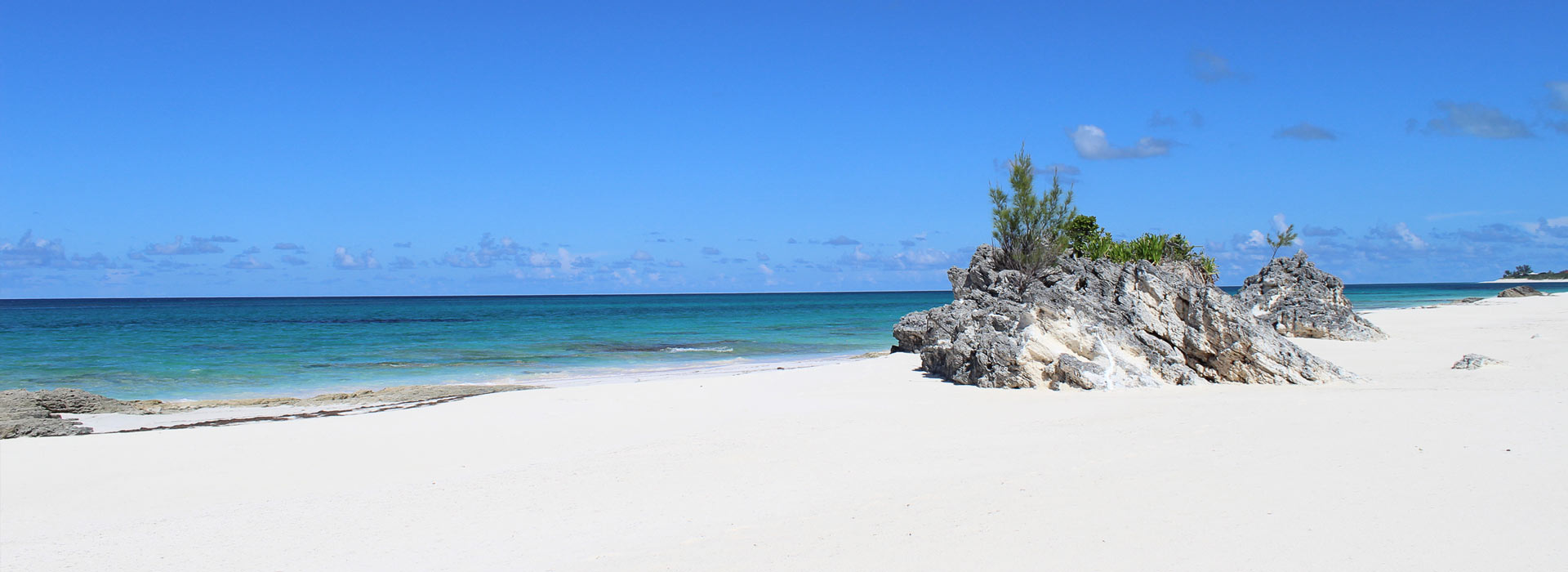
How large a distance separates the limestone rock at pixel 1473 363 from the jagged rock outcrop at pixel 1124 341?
88.6 inches

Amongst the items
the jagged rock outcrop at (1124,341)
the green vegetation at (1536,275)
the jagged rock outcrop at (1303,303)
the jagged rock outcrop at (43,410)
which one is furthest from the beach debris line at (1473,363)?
the green vegetation at (1536,275)

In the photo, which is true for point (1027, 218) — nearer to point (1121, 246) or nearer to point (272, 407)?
point (1121, 246)

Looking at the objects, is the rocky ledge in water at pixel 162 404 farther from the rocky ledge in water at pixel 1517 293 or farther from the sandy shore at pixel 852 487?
the rocky ledge in water at pixel 1517 293

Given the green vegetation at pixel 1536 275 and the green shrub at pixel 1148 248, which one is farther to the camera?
the green vegetation at pixel 1536 275

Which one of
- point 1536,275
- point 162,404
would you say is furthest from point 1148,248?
point 1536,275

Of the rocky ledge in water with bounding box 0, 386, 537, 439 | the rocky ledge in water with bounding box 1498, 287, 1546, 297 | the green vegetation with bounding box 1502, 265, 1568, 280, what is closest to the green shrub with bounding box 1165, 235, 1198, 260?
the rocky ledge in water with bounding box 0, 386, 537, 439

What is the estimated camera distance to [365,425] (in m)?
9.83

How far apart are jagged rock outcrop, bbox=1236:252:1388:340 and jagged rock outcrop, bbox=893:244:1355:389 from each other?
954 cm

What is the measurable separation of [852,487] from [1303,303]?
20.6 m

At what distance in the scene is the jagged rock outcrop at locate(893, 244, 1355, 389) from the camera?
37.0ft

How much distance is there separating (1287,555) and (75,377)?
2446 centimetres

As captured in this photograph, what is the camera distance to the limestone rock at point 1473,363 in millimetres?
11984

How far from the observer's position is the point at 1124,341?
11836 millimetres

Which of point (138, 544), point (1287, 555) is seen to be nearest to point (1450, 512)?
point (1287, 555)
